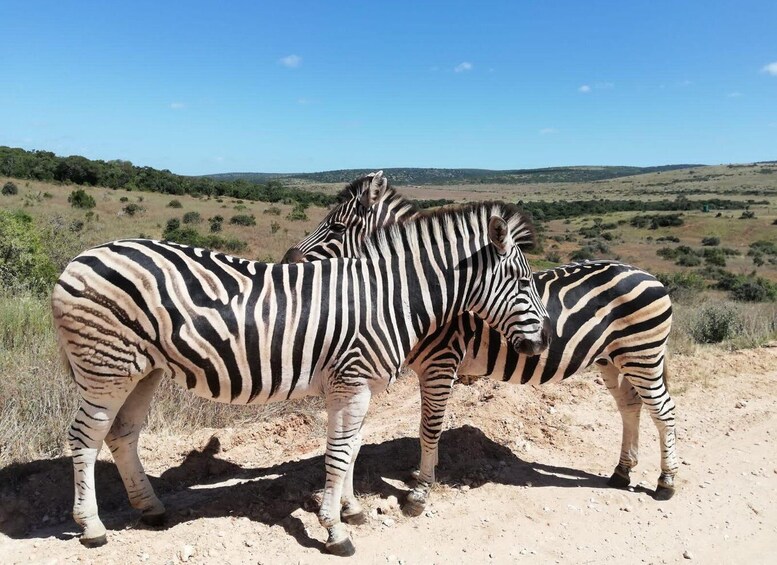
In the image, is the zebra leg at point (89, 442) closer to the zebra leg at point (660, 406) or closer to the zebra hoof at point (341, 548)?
the zebra hoof at point (341, 548)

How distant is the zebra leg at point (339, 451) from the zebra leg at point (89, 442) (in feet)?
4.79

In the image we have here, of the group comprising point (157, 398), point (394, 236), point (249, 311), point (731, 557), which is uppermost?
point (394, 236)

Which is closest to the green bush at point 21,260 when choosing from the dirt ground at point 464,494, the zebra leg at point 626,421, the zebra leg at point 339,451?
the dirt ground at point 464,494

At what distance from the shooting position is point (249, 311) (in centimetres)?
369

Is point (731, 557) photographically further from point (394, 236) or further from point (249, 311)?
point (249, 311)

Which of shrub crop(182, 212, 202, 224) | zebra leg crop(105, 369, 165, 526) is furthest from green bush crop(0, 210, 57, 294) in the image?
shrub crop(182, 212, 202, 224)

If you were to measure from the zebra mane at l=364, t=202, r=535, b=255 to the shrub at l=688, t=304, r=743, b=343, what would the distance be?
7653 millimetres

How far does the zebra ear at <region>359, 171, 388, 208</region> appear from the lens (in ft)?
18.2

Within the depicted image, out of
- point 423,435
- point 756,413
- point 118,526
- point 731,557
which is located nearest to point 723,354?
point 756,413

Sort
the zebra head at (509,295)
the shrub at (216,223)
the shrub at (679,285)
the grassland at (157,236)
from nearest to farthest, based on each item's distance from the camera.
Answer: the zebra head at (509,295), the grassland at (157,236), the shrub at (679,285), the shrub at (216,223)

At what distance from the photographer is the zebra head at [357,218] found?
→ 5.51 m

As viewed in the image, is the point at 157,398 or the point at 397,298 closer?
the point at 397,298

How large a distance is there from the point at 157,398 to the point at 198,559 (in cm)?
247

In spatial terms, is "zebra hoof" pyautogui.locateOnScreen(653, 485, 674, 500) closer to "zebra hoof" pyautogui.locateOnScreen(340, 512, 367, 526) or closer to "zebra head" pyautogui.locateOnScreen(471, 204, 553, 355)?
"zebra head" pyautogui.locateOnScreen(471, 204, 553, 355)
